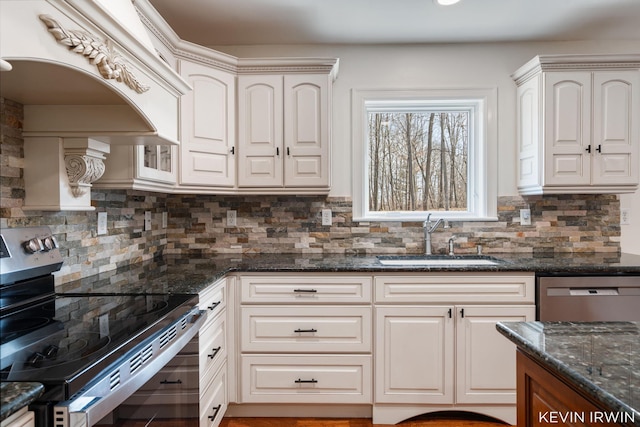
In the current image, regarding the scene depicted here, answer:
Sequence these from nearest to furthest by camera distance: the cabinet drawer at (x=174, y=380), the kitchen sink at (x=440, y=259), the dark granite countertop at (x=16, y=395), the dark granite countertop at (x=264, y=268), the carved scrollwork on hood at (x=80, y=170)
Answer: the dark granite countertop at (x=16, y=395) < the cabinet drawer at (x=174, y=380) < the carved scrollwork on hood at (x=80, y=170) < the dark granite countertop at (x=264, y=268) < the kitchen sink at (x=440, y=259)

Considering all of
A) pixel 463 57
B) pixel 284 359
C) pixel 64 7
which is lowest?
pixel 284 359

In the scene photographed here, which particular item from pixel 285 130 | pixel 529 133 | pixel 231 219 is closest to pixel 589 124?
pixel 529 133

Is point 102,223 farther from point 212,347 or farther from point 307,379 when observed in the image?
point 307,379

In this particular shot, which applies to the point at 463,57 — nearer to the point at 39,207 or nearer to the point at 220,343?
the point at 220,343

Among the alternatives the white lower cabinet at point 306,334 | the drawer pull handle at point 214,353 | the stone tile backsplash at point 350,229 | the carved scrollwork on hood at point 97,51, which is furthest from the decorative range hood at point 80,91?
the stone tile backsplash at point 350,229

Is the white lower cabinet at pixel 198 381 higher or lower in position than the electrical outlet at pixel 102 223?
lower

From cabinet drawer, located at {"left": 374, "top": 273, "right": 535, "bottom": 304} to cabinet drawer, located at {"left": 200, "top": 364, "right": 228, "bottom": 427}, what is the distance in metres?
0.96

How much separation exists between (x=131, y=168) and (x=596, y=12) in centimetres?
286

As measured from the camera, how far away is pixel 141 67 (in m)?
1.38

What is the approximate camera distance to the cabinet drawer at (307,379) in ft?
7.22

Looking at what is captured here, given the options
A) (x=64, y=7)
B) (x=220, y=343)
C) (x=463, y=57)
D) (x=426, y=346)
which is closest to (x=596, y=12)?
(x=463, y=57)

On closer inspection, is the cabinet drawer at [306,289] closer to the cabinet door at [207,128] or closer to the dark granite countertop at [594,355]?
the cabinet door at [207,128]

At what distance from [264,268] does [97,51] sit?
137 cm

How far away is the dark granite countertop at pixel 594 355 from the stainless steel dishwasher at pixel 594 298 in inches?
45.9
